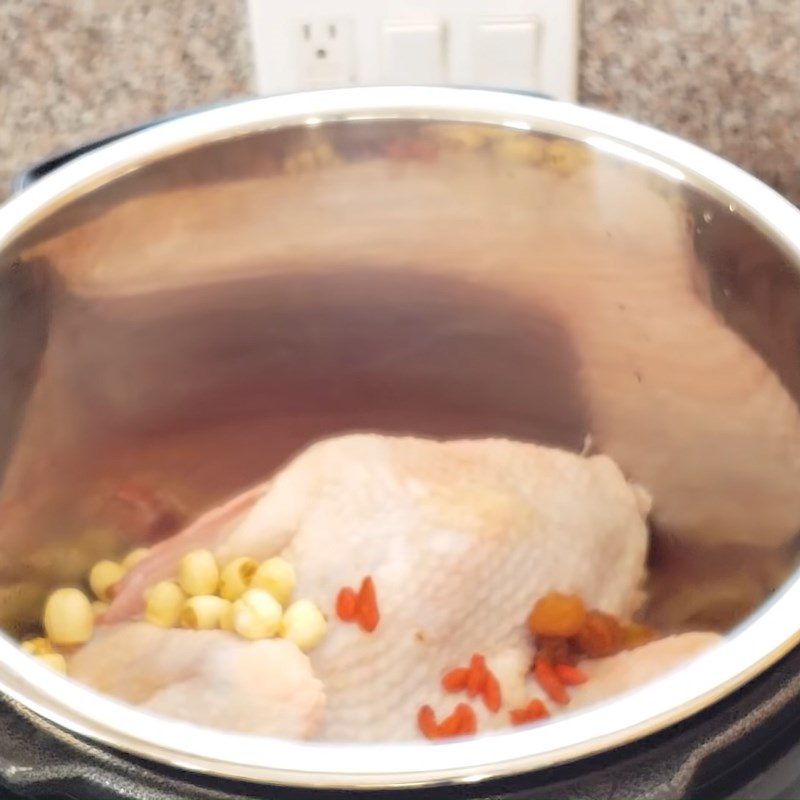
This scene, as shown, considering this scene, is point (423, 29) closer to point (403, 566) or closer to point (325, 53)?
point (325, 53)

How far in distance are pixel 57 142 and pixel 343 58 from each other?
10.7 inches

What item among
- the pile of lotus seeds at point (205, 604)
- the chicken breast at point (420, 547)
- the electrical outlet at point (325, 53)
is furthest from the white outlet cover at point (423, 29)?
the pile of lotus seeds at point (205, 604)

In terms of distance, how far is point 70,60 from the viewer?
0.86 metres

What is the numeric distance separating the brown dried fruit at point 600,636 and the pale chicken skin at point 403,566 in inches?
0.6

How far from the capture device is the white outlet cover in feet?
2.66

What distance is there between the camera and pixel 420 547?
78 centimetres

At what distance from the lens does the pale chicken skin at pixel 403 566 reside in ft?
2.27

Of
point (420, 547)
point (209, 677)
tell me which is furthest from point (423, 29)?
point (209, 677)

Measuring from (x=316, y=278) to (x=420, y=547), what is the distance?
9.2 inches

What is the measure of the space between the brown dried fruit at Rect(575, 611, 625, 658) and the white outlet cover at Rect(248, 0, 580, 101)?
423mm

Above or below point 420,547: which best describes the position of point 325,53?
above

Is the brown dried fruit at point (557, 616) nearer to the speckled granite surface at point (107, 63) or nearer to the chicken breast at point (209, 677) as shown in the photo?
the chicken breast at point (209, 677)

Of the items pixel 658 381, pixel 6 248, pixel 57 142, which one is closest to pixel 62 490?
pixel 6 248

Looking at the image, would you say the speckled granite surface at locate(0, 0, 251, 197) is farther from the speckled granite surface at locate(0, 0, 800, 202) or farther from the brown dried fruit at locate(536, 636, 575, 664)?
the brown dried fruit at locate(536, 636, 575, 664)
